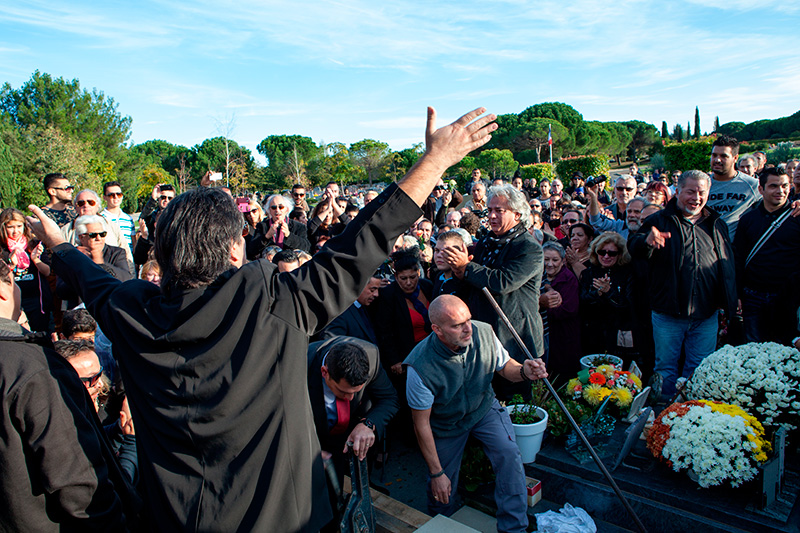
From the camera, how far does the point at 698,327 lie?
4699 mm

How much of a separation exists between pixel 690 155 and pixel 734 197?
745 inches

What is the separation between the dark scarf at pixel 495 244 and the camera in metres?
→ 4.12

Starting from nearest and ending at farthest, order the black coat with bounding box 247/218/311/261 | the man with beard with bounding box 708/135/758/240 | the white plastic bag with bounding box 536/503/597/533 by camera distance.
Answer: the white plastic bag with bounding box 536/503/597/533 < the man with beard with bounding box 708/135/758/240 < the black coat with bounding box 247/218/311/261

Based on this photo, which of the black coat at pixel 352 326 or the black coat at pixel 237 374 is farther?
the black coat at pixel 352 326

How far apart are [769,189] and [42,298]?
24.5ft

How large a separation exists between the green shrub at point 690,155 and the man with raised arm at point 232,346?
2288 cm

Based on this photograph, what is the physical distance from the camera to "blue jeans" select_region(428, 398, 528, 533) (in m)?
3.25

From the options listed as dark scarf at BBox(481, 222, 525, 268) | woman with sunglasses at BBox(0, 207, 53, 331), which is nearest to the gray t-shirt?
dark scarf at BBox(481, 222, 525, 268)

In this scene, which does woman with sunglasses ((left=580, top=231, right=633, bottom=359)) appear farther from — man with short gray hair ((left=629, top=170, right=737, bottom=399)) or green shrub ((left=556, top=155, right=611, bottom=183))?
green shrub ((left=556, top=155, right=611, bottom=183))

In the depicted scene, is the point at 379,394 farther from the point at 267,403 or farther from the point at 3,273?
the point at 3,273

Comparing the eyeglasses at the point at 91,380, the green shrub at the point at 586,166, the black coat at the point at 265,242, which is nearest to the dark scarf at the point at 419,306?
the black coat at the point at 265,242

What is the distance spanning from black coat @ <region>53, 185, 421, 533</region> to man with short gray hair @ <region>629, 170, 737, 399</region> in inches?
158

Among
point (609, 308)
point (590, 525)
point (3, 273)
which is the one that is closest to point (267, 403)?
point (3, 273)

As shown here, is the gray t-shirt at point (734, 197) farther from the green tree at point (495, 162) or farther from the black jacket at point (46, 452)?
the green tree at point (495, 162)
